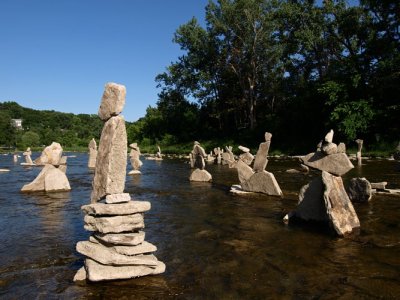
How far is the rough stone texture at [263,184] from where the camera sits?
13867 millimetres

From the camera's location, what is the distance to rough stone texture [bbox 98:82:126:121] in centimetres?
647

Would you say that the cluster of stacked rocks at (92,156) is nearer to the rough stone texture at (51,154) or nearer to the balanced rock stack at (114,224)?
the rough stone texture at (51,154)

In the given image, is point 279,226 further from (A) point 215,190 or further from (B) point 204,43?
(B) point 204,43

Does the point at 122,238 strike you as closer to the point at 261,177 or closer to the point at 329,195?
the point at 329,195

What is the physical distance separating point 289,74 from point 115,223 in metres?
53.8

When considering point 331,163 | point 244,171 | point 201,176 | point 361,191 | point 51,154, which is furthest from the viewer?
point 201,176

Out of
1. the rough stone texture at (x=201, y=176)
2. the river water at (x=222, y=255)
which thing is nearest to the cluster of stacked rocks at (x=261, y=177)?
the river water at (x=222, y=255)

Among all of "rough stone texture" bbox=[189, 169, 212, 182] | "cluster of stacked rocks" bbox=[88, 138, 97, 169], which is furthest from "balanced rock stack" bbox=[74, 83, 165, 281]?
"cluster of stacked rocks" bbox=[88, 138, 97, 169]

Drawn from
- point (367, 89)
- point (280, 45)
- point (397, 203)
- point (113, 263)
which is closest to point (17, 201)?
point (113, 263)

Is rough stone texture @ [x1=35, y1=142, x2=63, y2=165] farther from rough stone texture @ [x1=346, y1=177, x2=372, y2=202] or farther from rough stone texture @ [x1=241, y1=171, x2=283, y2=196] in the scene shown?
rough stone texture @ [x1=346, y1=177, x2=372, y2=202]

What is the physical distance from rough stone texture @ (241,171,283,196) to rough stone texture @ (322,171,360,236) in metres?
5.16

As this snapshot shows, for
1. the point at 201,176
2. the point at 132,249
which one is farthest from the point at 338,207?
the point at 201,176

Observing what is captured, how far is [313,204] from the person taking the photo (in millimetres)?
9430

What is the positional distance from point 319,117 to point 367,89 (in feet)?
21.0
